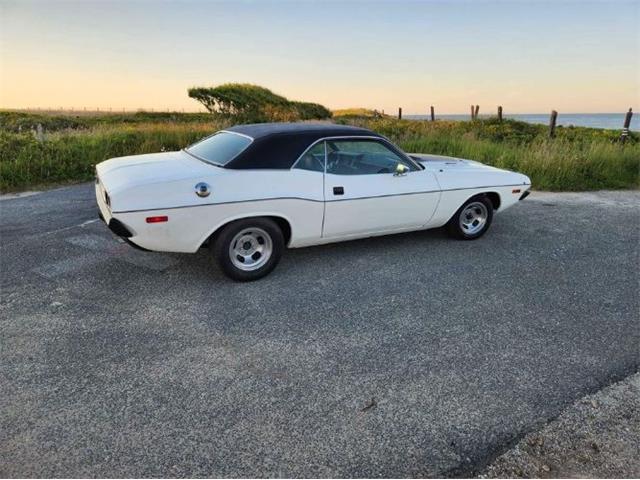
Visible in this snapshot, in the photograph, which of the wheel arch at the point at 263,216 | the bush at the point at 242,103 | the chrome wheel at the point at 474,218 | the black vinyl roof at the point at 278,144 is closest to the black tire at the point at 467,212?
the chrome wheel at the point at 474,218

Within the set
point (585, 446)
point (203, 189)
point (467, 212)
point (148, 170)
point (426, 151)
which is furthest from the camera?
point (426, 151)

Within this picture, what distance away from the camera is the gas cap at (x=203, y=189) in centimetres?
390

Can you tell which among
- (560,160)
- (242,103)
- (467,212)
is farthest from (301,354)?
(242,103)

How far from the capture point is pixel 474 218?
5.71m

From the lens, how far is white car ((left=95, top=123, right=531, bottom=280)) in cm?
387

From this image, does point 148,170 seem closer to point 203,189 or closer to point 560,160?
point 203,189

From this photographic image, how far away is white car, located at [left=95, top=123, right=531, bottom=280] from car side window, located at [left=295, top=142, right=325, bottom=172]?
1cm

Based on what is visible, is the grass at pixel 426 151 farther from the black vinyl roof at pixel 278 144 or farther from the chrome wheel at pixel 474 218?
the black vinyl roof at pixel 278 144

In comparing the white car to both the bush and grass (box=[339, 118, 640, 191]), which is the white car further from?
the bush

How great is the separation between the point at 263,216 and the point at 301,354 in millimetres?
1464

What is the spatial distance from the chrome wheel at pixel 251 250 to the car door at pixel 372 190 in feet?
2.01

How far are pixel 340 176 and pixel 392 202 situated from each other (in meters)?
0.66

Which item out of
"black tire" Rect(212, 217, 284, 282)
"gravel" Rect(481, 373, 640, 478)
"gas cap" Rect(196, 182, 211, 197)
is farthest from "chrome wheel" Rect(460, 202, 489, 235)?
"gas cap" Rect(196, 182, 211, 197)

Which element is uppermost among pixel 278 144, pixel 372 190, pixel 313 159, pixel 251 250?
pixel 278 144
